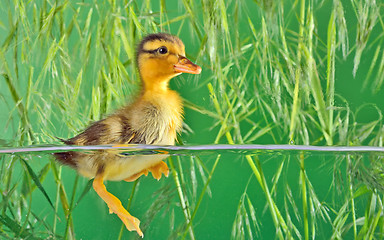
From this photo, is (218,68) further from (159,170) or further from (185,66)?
(159,170)

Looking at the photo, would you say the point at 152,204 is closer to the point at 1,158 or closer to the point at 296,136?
the point at 1,158

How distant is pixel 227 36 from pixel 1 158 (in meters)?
0.49

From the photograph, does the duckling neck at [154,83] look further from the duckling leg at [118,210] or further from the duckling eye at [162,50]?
the duckling leg at [118,210]

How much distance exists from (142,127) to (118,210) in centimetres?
15

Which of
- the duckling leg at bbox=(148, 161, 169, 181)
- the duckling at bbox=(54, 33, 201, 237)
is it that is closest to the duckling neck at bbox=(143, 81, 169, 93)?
the duckling at bbox=(54, 33, 201, 237)

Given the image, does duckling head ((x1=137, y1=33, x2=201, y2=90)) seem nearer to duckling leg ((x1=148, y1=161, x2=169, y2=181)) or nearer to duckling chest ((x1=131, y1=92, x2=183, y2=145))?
duckling chest ((x1=131, y1=92, x2=183, y2=145))

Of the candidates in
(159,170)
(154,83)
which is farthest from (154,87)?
(159,170)

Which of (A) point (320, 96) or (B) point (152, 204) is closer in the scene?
(B) point (152, 204)

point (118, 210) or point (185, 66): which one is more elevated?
point (185, 66)

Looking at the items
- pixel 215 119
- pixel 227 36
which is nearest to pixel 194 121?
pixel 215 119

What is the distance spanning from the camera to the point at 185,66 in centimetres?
93

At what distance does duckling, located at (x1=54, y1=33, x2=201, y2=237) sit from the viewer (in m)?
0.82

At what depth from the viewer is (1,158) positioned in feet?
2.94

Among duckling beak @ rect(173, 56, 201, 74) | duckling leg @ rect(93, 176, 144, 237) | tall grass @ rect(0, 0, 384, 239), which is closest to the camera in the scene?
duckling leg @ rect(93, 176, 144, 237)
